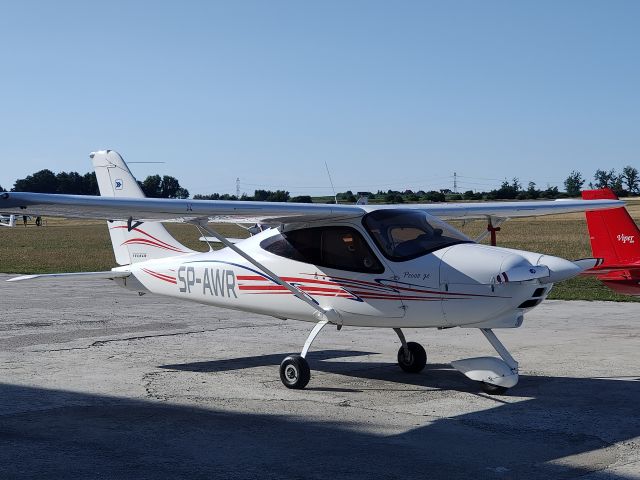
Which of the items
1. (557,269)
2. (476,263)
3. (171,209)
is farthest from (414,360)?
(171,209)

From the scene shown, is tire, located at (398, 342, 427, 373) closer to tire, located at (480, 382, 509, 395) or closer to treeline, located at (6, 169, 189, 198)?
tire, located at (480, 382, 509, 395)

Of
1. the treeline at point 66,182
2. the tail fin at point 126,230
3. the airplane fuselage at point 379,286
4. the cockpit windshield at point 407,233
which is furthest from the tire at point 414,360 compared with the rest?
the treeline at point 66,182

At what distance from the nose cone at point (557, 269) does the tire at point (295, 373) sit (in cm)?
268

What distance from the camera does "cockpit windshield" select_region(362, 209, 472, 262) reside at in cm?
930

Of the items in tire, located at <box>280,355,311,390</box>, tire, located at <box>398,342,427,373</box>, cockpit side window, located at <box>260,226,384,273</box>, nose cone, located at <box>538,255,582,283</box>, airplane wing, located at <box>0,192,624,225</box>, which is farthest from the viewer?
tire, located at <box>398,342,427,373</box>

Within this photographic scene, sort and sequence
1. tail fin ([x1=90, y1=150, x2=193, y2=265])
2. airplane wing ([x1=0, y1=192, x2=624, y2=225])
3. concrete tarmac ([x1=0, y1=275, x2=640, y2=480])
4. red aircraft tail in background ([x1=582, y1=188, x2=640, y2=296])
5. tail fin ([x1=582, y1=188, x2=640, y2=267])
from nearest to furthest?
1. concrete tarmac ([x1=0, y1=275, x2=640, y2=480])
2. airplane wing ([x1=0, y1=192, x2=624, y2=225])
3. tail fin ([x1=90, y1=150, x2=193, y2=265])
4. red aircraft tail in background ([x1=582, y1=188, x2=640, y2=296])
5. tail fin ([x1=582, y1=188, x2=640, y2=267])

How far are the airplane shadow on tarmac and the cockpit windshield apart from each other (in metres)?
1.80

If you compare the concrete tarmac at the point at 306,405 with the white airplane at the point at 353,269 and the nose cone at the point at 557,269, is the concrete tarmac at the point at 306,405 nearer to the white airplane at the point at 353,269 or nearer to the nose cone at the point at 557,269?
the white airplane at the point at 353,269

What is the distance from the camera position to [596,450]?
6836 millimetres

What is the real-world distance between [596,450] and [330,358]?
513 centimetres

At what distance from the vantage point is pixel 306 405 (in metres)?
8.65

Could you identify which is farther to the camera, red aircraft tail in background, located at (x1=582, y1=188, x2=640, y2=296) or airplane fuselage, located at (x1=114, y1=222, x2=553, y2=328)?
red aircraft tail in background, located at (x1=582, y1=188, x2=640, y2=296)

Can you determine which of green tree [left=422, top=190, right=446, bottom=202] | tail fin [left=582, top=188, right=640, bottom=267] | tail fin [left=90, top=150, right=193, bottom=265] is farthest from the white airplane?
green tree [left=422, top=190, right=446, bottom=202]

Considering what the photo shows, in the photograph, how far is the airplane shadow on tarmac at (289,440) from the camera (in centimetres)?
630
